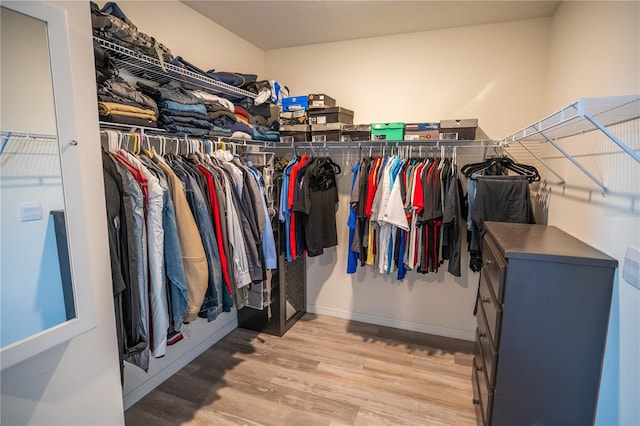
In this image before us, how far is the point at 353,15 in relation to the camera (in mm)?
2430

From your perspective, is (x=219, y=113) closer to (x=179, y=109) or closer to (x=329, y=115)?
(x=179, y=109)

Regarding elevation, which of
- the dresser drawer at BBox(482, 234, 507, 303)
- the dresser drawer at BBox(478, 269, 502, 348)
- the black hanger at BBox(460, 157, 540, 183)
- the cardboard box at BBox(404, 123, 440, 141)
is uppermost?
the cardboard box at BBox(404, 123, 440, 141)

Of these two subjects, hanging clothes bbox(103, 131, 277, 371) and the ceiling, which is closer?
hanging clothes bbox(103, 131, 277, 371)

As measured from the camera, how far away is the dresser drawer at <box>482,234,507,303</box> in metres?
1.39

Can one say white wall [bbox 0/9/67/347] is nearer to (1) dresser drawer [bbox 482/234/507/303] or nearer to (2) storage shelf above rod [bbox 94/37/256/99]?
(2) storage shelf above rod [bbox 94/37/256/99]

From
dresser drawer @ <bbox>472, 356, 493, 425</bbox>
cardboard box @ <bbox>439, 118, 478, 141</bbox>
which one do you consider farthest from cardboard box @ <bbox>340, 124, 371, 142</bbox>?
dresser drawer @ <bbox>472, 356, 493, 425</bbox>

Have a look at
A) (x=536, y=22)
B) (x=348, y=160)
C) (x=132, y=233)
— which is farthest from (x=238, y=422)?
(x=536, y=22)

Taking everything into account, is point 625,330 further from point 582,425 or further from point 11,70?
point 11,70

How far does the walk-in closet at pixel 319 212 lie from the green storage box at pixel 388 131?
0.02 metres

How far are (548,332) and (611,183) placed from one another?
65cm

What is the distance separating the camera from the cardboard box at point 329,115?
9.00 feet

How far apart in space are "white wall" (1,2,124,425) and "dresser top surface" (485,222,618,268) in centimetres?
158

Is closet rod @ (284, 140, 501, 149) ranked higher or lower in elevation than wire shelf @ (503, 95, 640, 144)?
higher

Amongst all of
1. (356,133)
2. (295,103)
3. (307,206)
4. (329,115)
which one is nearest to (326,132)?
(329,115)
